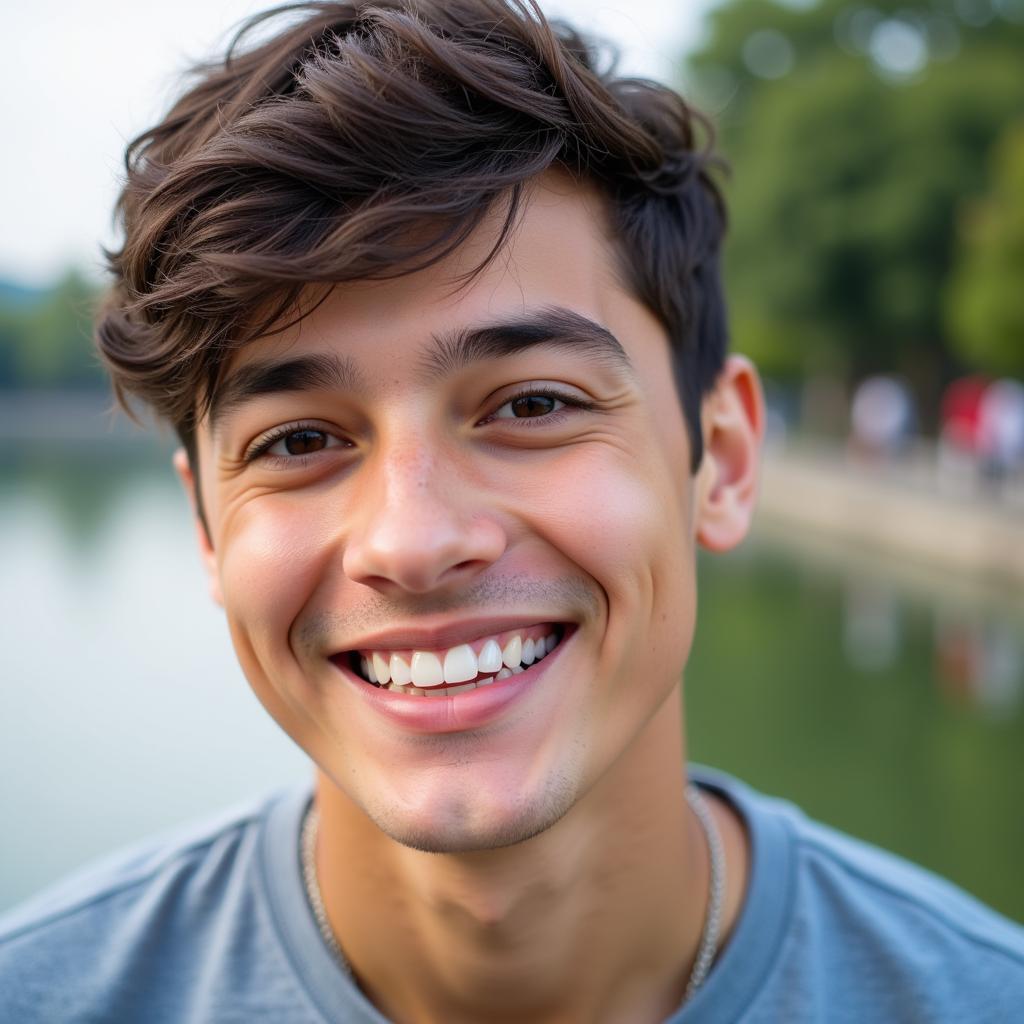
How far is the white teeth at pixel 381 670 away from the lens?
5.96 ft

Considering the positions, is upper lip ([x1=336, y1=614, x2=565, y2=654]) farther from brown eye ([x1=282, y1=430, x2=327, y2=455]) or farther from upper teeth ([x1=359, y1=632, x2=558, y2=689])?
brown eye ([x1=282, y1=430, x2=327, y2=455])

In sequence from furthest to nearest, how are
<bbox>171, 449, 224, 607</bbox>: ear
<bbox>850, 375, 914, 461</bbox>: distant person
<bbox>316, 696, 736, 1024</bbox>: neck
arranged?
<bbox>850, 375, 914, 461</bbox>: distant person, <bbox>171, 449, 224, 607</bbox>: ear, <bbox>316, 696, 736, 1024</bbox>: neck

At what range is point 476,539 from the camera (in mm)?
1722

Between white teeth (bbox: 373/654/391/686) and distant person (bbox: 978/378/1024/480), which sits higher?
distant person (bbox: 978/378/1024/480)

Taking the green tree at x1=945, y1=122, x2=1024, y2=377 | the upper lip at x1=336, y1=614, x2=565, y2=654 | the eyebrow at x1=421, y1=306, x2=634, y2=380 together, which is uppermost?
the green tree at x1=945, y1=122, x2=1024, y2=377

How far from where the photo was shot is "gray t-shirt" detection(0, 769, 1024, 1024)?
6.47 feet

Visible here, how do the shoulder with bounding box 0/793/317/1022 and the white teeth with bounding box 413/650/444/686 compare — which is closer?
the white teeth with bounding box 413/650/444/686

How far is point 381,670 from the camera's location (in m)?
1.82

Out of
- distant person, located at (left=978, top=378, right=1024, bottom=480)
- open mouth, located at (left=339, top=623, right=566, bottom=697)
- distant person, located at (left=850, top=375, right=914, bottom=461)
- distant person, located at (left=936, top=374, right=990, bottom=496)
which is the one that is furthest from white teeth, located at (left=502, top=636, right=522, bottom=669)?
distant person, located at (left=850, top=375, right=914, bottom=461)

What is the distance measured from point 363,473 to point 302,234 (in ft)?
1.12

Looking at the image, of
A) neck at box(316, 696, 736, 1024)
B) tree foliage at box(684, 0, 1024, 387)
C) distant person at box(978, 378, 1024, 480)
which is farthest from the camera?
tree foliage at box(684, 0, 1024, 387)

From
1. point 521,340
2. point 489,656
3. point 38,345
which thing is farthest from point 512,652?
point 38,345

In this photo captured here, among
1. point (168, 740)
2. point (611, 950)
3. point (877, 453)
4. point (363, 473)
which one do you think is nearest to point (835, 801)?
point (168, 740)

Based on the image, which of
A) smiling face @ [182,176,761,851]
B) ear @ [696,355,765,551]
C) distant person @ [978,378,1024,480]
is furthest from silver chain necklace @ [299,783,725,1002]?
Result: distant person @ [978,378,1024,480]
